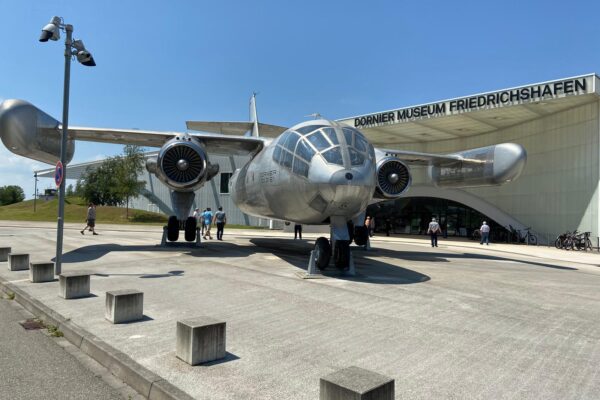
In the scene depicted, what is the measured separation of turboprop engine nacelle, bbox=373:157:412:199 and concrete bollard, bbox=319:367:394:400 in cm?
1223

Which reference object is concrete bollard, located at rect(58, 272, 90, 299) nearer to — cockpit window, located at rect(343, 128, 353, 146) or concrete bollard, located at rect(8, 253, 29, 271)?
concrete bollard, located at rect(8, 253, 29, 271)

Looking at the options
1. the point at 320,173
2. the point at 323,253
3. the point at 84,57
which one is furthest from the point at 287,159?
the point at 84,57

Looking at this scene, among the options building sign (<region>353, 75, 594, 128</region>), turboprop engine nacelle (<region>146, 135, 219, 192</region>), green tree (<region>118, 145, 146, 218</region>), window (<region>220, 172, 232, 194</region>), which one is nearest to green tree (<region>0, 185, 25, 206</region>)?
green tree (<region>118, 145, 146, 218</region>)

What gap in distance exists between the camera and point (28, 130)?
12.6 meters

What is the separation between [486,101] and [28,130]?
81.6ft

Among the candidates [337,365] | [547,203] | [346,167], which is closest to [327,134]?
[346,167]

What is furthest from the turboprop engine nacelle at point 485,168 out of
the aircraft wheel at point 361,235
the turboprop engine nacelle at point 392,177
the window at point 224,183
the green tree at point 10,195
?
the green tree at point 10,195

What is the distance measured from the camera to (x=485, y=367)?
452 centimetres

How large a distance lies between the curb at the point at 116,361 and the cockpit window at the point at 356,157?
19.9 feet

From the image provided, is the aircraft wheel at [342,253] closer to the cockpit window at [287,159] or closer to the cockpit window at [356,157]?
the cockpit window at [356,157]

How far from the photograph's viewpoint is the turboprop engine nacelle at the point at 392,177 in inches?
597

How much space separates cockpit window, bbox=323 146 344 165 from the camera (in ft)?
29.7

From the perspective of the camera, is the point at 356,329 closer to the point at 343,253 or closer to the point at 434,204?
the point at 343,253

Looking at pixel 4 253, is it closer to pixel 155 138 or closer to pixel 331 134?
pixel 155 138
